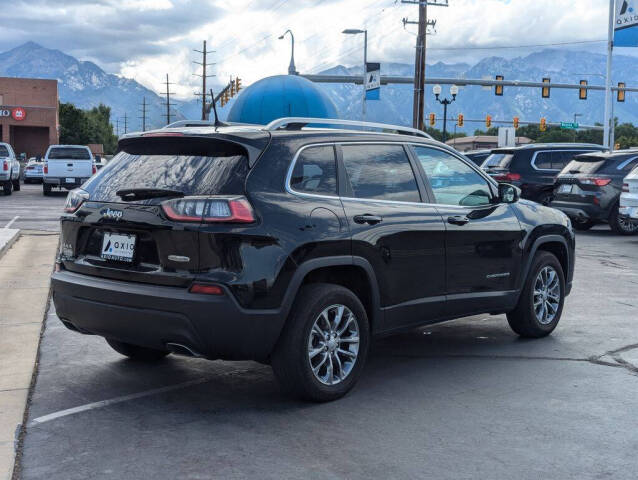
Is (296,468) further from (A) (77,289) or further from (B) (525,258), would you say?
(B) (525,258)

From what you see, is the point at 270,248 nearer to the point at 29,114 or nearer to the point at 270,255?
the point at 270,255

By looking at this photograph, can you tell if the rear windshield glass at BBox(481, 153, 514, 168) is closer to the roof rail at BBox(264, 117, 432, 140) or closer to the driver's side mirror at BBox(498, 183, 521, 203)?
the driver's side mirror at BBox(498, 183, 521, 203)

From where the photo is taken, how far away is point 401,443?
454 centimetres

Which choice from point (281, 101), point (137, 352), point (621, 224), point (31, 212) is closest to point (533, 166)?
point (621, 224)

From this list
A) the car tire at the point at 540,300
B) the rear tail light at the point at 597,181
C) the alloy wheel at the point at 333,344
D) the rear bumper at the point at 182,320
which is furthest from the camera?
the rear tail light at the point at 597,181

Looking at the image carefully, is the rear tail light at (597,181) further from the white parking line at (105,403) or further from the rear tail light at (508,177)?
the white parking line at (105,403)

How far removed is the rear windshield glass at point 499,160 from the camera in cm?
2111

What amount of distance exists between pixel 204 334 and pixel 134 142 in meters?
1.54

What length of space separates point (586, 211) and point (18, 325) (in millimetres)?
13280

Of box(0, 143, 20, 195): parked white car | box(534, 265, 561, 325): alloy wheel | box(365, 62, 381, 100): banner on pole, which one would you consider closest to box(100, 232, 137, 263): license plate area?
box(534, 265, 561, 325): alloy wheel

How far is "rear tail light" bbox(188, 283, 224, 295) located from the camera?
480cm

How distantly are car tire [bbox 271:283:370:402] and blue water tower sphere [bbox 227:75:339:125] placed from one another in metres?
14.8

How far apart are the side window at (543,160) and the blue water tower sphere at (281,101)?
5.17m

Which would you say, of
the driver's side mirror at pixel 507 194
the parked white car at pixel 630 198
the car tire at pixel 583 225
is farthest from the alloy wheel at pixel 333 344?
the car tire at pixel 583 225
